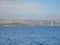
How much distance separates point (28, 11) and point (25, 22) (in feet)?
0.64

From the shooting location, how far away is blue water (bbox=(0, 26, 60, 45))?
2.54m

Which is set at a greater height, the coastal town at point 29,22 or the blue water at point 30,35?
the coastal town at point 29,22

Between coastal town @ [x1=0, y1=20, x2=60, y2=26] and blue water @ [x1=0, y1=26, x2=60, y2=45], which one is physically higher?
coastal town @ [x1=0, y1=20, x2=60, y2=26]

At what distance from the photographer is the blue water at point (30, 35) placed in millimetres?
2537

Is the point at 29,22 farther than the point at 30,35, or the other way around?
the point at 30,35

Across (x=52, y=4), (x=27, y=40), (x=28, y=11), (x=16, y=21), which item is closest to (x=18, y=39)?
(x=27, y=40)

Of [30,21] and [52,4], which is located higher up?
[52,4]

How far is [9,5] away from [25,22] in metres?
0.40

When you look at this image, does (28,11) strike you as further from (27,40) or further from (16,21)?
(27,40)

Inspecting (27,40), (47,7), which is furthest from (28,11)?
(27,40)

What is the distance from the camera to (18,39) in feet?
8.55

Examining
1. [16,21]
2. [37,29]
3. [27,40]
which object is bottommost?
[27,40]

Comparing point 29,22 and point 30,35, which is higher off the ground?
point 29,22

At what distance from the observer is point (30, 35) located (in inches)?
104
